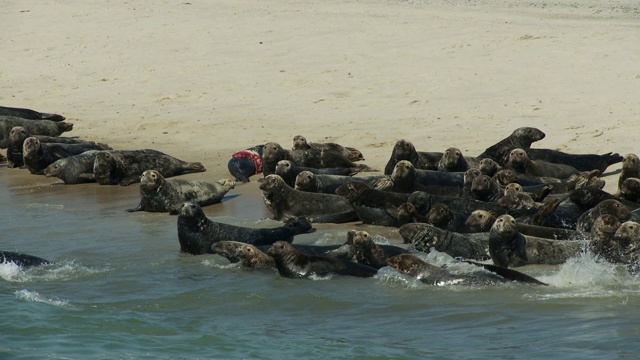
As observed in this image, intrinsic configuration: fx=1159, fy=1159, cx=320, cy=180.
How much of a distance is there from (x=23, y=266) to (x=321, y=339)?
3346 mm

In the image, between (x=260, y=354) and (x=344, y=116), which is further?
(x=344, y=116)

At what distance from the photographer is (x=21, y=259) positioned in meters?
10.2

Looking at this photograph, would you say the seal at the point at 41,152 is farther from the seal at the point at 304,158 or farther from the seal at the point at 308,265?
the seal at the point at 308,265

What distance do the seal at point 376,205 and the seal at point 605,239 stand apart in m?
2.21

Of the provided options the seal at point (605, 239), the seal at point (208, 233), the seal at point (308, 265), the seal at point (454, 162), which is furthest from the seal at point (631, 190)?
the seal at point (208, 233)

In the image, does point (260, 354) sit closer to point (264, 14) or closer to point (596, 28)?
point (596, 28)

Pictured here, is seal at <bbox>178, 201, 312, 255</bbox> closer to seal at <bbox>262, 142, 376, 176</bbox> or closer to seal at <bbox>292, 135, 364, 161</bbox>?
seal at <bbox>262, 142, 376, 176</bbox>

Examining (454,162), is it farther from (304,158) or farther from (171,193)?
(171,193)

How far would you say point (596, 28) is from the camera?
1869cm

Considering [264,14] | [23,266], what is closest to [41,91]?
[264,14]

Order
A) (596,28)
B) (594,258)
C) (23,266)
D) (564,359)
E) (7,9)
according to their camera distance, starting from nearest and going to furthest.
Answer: (564,359), (594,258), (23,266), (596,28), (7,9)

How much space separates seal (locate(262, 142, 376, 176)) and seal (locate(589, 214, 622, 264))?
4.36 metres

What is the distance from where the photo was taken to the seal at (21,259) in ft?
33.5

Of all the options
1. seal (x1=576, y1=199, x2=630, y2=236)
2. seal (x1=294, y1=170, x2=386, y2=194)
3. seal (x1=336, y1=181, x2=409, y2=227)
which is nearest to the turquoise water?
seal (x1=336, y1=181, x2=409, y2=227)
